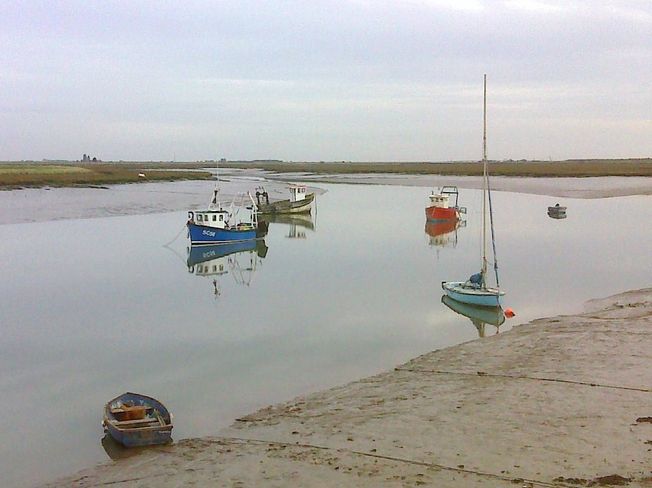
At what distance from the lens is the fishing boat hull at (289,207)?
176ft

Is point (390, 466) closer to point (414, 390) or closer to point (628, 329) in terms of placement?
point (414, 390)

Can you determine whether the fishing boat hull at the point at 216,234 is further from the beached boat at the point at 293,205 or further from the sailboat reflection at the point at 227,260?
the beached boat at the point at 293,205

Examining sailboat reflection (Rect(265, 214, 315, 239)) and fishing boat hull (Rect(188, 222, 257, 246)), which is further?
sailboat reflection (Rect(265, 214, 315, 239))

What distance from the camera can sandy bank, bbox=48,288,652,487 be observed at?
8.45 metres

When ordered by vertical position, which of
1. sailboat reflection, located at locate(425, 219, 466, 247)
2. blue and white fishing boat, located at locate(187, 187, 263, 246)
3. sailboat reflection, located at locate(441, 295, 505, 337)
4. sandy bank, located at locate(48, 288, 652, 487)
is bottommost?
sailboat reflection, located at locate(441, 295, 505, 337)

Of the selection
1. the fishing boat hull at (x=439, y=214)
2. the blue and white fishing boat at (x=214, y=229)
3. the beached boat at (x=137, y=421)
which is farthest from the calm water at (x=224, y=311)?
the fishing boat hull at (x=439, y=214)

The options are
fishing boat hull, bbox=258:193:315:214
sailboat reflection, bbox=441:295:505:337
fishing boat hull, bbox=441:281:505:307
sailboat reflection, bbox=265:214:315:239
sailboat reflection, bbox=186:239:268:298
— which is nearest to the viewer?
sailboat reflection, bbox=441:295:505:337

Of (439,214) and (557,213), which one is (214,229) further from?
(557,213)

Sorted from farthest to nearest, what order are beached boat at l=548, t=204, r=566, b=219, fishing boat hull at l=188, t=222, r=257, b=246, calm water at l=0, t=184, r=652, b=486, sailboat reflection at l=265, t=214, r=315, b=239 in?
beached boat at l=548, t=204, r=566, b=219 < sailboat reflection at l=265, t=214, r=315, b=239 < fishing boat hull at l=188, t=222, r=257, b=246 < calm water at l=0, t=184, r=652, b=486

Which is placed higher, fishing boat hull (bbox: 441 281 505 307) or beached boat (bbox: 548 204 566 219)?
beached boat (bbox: 548 204 566 219)

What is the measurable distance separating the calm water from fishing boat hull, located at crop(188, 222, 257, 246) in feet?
3.15

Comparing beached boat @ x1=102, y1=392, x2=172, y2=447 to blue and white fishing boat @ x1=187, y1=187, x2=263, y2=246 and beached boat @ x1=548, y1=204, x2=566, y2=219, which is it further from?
beached boat @ x1=548, y1=204, x2=566, y2=219

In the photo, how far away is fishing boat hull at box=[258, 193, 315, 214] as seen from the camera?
5353 cm

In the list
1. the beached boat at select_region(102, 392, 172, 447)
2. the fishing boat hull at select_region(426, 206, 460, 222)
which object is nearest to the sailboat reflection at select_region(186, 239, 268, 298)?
the beached boat at select_region(102, 392, 172, 447)
